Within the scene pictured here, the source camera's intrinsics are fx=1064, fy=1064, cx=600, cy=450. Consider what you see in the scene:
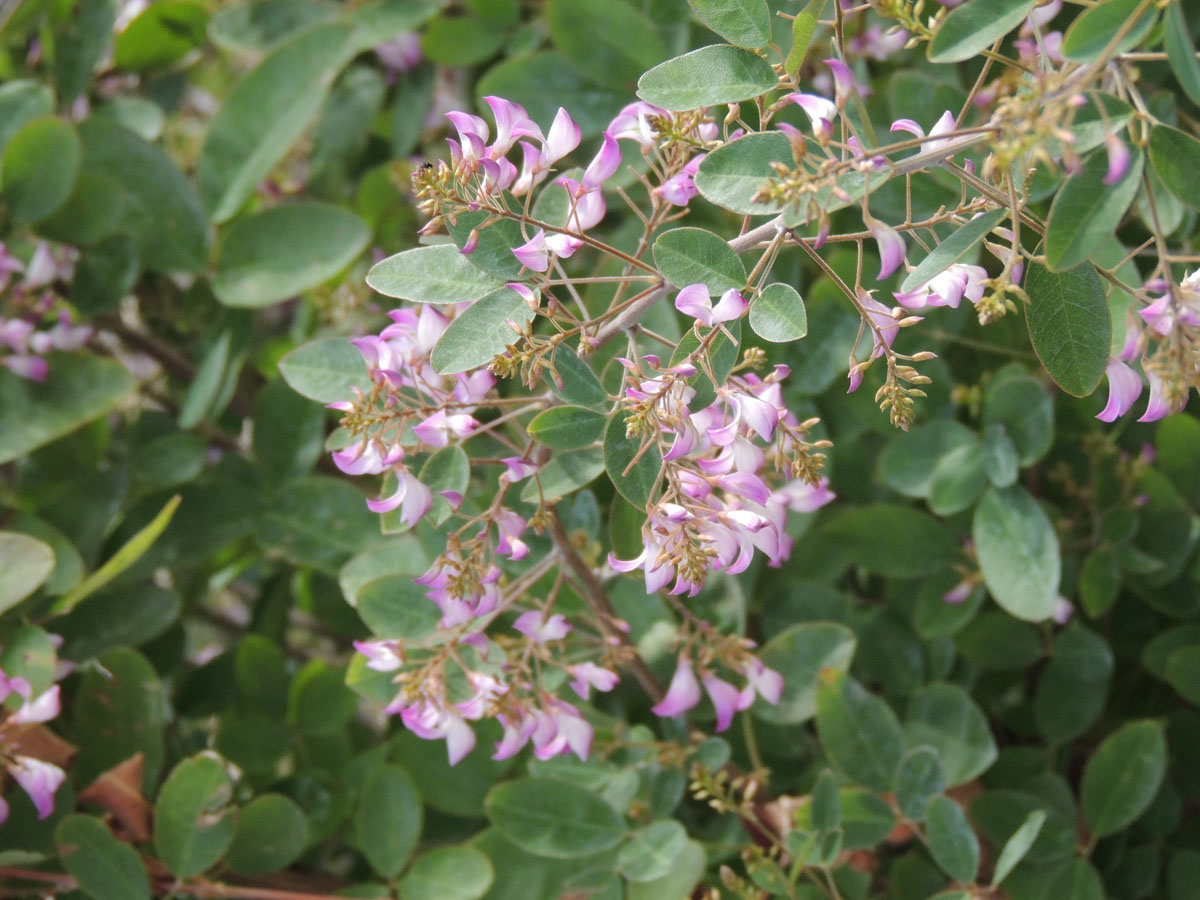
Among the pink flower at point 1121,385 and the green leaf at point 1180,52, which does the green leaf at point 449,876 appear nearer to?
the pink flower at point 1121,385

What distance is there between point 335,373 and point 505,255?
0.59 feet

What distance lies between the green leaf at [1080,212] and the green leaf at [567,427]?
0.24 metres

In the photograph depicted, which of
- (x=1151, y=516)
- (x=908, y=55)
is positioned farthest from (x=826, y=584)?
(x=908, y=55)

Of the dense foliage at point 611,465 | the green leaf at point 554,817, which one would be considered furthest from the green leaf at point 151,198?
the green leaf at point 554,817

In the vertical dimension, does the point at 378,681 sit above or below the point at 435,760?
above

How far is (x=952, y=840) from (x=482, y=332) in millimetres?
500

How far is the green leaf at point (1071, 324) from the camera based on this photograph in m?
0.52

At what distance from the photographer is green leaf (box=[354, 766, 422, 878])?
0.84 metres

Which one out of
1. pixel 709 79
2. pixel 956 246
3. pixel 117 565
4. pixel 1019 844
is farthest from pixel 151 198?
pixel 1019 844

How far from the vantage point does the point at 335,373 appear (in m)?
0.69

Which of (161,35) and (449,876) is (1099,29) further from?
(161,35)

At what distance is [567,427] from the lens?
581mm

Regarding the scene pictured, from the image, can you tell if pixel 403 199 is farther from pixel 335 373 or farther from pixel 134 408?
pixel 335 373

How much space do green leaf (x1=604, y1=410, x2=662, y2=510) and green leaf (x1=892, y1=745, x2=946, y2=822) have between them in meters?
0.37
